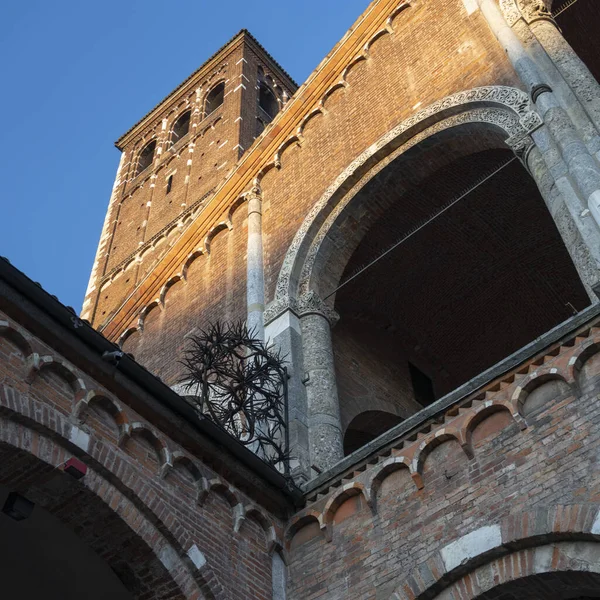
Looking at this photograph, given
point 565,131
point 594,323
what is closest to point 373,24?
point 565,131

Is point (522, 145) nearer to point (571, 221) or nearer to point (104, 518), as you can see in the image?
point (571, 221)

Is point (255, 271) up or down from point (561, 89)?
up

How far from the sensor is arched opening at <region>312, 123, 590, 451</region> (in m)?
10.0

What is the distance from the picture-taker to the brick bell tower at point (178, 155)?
17.9 metres

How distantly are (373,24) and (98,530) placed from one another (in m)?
8.12

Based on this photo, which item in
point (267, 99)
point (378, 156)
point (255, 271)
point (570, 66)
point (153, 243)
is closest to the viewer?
point (570, 66)

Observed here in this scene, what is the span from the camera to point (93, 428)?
20.4 ft

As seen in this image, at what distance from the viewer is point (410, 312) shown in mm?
11836

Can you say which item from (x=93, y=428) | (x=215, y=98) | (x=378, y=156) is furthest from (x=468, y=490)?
(x=215, y=98)

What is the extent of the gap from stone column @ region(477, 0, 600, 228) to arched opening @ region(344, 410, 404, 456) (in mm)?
4007

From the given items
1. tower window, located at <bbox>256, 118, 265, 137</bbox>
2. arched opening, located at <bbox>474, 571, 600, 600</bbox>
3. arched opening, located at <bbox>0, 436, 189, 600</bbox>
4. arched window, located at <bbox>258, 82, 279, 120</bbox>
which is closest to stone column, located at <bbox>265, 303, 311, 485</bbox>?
arched opening, located at <bbox>0, 436, 189, 600</bbox>

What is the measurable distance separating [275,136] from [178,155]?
9.57 metres

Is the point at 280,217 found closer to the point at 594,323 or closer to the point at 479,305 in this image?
the point at 479,305

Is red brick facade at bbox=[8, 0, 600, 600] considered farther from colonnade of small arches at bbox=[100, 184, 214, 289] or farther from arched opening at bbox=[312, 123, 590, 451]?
colonnade of small arches at bbox=[100, 184, 214, 289]
